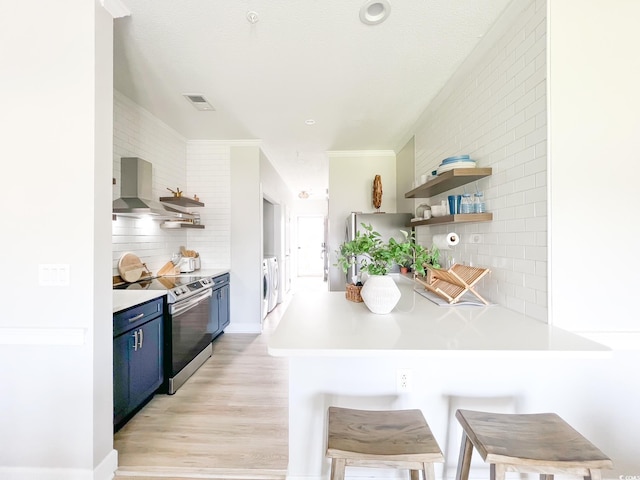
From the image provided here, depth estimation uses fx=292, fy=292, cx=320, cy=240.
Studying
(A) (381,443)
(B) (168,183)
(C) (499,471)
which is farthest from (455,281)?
(B) (168,183)

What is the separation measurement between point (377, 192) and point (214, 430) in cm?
331

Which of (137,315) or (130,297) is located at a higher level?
(130,297)

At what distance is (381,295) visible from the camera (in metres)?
1.60

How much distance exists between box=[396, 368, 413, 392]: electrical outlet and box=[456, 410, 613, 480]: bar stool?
0.27 meters

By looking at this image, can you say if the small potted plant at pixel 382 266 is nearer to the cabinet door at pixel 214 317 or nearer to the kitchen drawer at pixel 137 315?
the kitchen drawer at pixel 137 315

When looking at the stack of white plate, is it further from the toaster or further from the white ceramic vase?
the toaster

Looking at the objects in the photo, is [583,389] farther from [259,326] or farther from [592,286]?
[259,326]

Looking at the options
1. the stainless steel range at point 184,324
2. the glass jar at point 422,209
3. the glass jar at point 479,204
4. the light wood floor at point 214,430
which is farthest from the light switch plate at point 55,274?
the glass jar at point 422,209

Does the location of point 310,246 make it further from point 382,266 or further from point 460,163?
point 382,266

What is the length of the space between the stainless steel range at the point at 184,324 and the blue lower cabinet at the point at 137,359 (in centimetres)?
7

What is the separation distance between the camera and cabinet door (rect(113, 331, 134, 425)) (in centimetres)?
190

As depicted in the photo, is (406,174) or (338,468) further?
(406,174)

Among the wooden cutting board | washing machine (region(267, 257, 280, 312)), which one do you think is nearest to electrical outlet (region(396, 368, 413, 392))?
Result: the wooden cutting board

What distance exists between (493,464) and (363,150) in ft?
13.2
